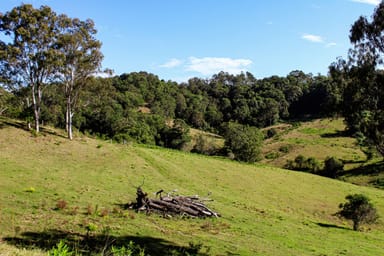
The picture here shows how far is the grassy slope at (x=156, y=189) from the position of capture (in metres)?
Result: 21.2

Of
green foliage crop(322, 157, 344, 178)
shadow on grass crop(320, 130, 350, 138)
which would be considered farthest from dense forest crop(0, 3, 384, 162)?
shadow on grass crop(320, 130, 350, 138)

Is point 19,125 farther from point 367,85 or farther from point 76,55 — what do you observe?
point 367,85

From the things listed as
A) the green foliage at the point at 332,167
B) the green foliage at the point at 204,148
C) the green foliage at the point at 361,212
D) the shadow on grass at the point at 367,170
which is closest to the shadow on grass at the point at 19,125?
the green foliage at the point at 361,212

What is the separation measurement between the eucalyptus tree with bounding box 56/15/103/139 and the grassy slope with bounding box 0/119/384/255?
7.56 metres

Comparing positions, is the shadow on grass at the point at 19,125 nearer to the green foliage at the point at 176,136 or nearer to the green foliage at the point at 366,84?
the green foliage at the point at 366,84

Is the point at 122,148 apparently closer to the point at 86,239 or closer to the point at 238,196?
the point at 238,196

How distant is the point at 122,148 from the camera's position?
2138 inches

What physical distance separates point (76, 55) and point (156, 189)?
2347cm

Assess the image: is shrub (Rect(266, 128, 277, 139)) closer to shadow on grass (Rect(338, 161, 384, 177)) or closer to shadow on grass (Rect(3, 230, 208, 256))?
shadow on grass (Rect(338, 161, 384, 177))

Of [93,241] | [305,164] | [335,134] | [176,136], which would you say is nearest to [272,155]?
[305,164]

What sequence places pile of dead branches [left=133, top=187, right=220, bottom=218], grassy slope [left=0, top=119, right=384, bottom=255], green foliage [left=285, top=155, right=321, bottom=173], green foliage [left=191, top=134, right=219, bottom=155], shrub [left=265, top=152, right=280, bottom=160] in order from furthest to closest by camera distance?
green foliage [left=191, top=134, right=219, bottom=155]
shrub [left=265, top=152, right=280, bottom=160]
green foliage [left=285, top=155, right=321, bottom=173]
pile of dead branches [left=133, top=187, right=220, bottom=218]
grassy slope [left=0, top=119, right=384, bottom=255]

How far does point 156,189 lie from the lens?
37062mm

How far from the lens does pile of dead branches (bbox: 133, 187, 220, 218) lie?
90.2 feet

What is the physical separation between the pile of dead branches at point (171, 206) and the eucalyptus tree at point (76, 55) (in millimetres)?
27221
